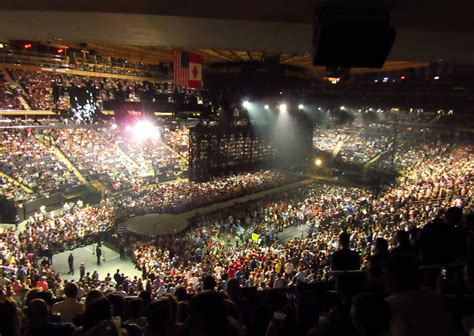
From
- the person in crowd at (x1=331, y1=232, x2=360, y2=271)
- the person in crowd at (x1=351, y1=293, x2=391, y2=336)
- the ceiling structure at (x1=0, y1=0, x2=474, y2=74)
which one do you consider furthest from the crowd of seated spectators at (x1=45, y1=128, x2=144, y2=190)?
the person in crowd at (x1=351, y1=293, x2=391, y2=336)

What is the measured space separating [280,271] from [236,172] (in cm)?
1585

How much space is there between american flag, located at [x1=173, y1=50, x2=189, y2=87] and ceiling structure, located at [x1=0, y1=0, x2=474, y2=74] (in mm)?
8498

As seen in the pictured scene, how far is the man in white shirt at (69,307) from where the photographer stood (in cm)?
399

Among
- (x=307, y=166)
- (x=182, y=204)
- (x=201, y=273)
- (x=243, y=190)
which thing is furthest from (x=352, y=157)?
(x=201, y=273)

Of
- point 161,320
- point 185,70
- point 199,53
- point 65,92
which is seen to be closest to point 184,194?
point 199,53

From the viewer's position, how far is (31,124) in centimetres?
2100

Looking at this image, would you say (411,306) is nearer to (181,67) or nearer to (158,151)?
(181,67)

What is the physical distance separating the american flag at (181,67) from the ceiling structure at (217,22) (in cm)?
850

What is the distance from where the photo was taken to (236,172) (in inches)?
1045

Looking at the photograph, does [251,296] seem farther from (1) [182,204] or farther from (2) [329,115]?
(2) [329,115]

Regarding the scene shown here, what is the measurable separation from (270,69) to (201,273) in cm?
1164

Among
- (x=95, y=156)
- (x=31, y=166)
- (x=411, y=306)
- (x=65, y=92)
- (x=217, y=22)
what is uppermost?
(x=65, y=92)

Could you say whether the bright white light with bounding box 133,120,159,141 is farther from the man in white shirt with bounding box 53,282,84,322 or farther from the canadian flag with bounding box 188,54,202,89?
the man in white shirt with bounding box 53,282,84,322

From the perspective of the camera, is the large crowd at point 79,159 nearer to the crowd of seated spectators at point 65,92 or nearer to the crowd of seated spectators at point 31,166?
the crowd of seated spectators at point 31,166
